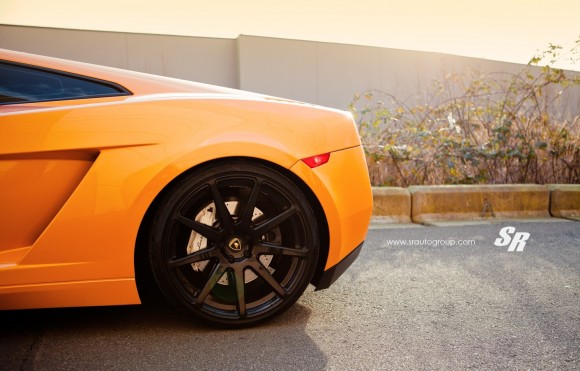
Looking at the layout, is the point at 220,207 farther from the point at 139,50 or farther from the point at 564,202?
the point at 139,50

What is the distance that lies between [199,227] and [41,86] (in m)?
0.92

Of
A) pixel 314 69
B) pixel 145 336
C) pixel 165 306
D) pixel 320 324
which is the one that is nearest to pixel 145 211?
pixel 145 336

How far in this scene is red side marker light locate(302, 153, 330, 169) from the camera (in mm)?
2225

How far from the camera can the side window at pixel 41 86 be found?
7.06ft

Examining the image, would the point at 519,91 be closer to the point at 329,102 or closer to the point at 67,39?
the point at 329,102

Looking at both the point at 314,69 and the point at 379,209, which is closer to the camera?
the point at 379,209

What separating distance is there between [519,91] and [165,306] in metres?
5.43

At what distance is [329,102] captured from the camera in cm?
1770

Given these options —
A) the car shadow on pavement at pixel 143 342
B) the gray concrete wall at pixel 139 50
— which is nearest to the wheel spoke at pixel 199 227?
the car shadow on pavement at pixel 143 342

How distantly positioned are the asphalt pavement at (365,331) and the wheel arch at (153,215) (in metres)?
0.24

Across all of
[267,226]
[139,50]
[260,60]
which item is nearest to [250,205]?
[267,226]

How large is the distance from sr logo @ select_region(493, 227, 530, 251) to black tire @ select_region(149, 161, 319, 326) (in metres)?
2.26

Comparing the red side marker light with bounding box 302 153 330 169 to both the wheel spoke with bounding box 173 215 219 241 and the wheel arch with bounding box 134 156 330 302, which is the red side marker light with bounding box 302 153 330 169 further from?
the wheel spoke with bounding box 173 215 219 241

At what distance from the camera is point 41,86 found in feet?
7.16
